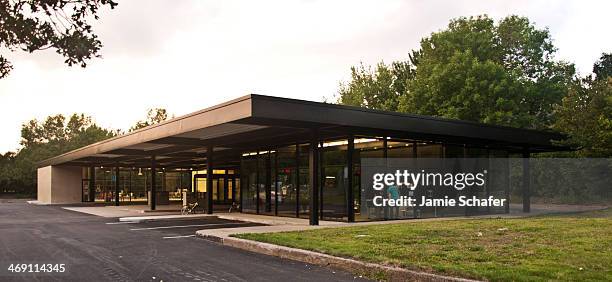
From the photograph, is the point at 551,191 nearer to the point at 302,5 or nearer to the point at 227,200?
the point at 227,200

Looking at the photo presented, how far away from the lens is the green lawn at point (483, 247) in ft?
29.4

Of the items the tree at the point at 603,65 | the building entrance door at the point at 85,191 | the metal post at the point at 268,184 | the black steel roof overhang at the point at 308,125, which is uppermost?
the tree at the point at 603,65

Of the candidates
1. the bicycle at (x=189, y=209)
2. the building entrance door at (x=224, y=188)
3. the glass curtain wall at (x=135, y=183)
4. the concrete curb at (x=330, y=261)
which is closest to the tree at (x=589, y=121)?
the building entrance door at (x=224, y=188)

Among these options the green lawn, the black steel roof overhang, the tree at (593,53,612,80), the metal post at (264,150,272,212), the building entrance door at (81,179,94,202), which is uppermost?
the tree at (593,53,612,80)

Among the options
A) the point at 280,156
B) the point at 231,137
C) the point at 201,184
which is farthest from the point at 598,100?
the point at 201,184

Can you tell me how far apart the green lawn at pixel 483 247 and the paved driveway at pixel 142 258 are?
4.25 feet

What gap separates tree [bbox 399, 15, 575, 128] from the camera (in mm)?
40531

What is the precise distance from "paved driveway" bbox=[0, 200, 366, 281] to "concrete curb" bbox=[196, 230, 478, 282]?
30 cm

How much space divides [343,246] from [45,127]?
92.4 metres

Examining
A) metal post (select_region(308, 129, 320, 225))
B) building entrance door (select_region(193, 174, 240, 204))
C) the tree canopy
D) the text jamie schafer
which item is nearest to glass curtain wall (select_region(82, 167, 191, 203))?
building entrance door (select_region(193, 174, 240, 204))

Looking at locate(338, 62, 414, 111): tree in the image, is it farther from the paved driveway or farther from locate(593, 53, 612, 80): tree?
the paved driveway

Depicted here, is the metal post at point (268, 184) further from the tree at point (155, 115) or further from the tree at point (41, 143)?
the tree at point (155, 115)

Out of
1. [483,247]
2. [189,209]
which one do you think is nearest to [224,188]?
[189,209]

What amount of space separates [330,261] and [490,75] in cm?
3366
